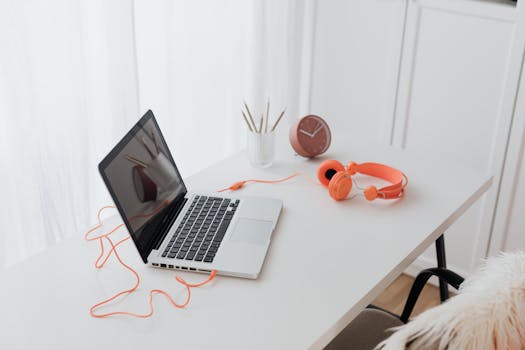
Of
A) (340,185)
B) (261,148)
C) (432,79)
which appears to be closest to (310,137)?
(261,148)

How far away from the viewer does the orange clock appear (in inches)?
77.4

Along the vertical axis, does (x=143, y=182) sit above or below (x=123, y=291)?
above

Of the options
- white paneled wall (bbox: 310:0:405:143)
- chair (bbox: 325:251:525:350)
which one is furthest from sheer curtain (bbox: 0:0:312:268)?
chair (bbox: 325:251:525:350)

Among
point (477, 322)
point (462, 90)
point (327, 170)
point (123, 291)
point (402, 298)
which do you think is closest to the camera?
point (477, 322)

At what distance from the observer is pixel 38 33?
196cm

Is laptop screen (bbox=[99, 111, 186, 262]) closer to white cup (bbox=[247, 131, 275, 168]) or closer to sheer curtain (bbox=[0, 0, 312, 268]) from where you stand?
white cup (bbox=[247, 131, 275, 168])

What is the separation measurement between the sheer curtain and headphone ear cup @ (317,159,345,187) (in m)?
0.71

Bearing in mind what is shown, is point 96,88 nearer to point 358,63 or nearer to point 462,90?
point 358,63

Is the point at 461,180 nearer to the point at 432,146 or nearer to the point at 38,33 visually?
the point at 432,146

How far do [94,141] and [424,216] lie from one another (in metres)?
1.09

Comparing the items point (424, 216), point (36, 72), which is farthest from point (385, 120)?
point (36, 72)

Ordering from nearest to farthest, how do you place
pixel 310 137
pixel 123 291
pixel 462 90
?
pixel 123 291, pixel 310 137, pixel 462 90

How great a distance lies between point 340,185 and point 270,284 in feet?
1.34

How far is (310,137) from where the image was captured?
6.49 feet
